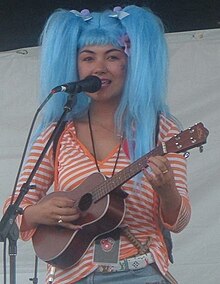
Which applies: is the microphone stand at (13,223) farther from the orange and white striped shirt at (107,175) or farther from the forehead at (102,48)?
→ the forehead at (102,48)

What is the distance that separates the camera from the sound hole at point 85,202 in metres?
2.02

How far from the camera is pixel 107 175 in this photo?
2.03m

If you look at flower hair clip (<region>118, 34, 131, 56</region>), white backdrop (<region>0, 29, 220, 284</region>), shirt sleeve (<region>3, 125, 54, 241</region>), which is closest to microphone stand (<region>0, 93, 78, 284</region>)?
shirt sleeve (<region>3, 125, 54, 241</region>)

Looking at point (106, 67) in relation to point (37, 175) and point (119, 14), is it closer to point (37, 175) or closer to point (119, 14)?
point (119, 14)

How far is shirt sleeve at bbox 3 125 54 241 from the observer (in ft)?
6.97

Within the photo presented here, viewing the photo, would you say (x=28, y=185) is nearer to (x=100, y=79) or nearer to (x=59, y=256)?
(x=59, y=256)

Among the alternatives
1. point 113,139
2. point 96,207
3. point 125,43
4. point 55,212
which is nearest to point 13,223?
point 55,212

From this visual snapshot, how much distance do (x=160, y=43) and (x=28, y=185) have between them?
22.2 inches

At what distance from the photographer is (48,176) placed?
215cm

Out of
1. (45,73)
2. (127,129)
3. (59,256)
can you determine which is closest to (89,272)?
(59,256)

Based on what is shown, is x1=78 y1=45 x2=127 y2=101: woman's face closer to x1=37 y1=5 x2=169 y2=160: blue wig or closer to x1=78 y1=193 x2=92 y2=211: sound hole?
x1=37 y1=5 x2=169 y2=160: blue wig

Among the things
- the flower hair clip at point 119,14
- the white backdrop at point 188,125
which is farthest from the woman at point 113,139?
the white backdrop at point 188,125

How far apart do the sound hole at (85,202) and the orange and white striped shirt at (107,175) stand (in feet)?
0.17

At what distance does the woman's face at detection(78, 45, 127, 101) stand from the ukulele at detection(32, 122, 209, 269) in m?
0.25
